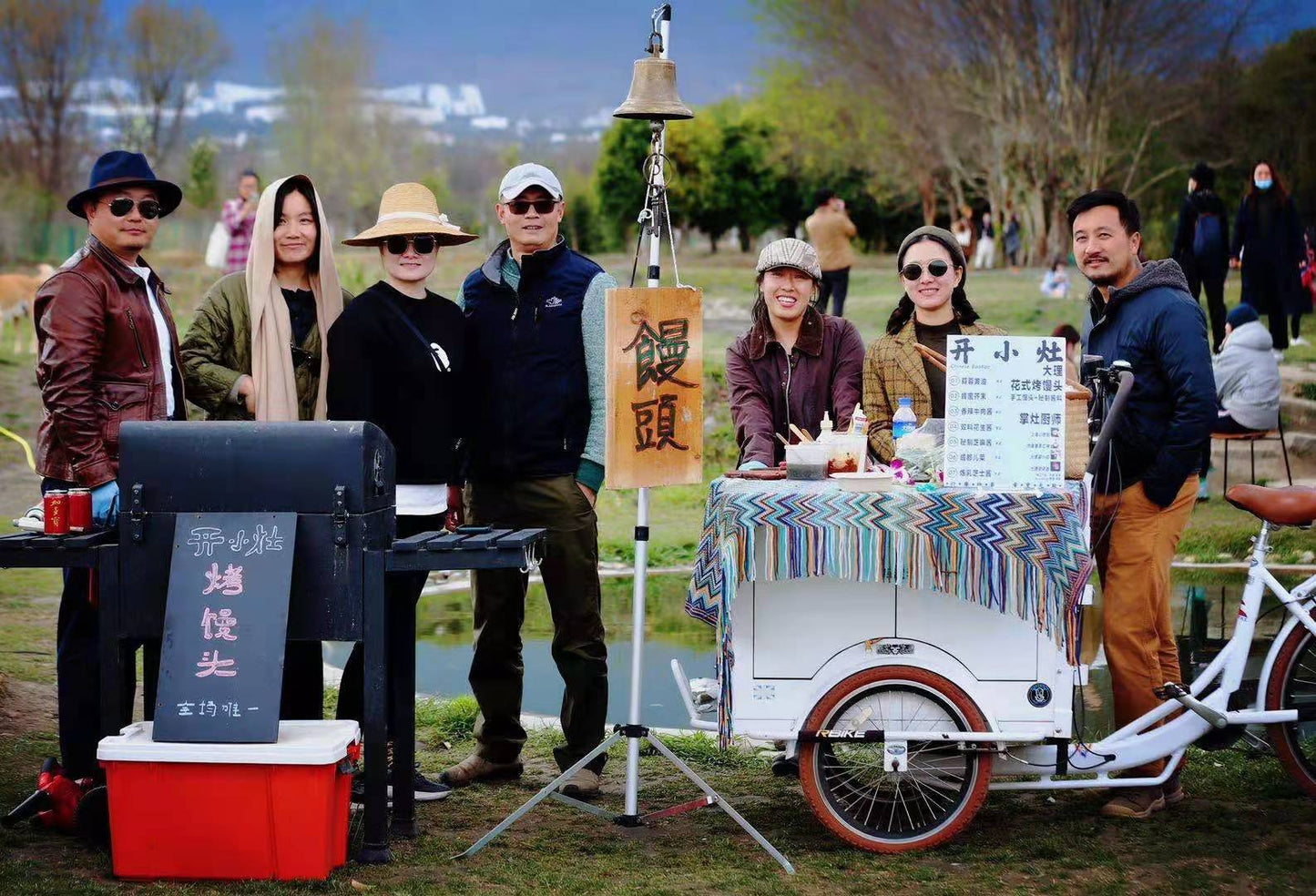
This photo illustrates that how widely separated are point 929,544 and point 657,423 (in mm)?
Answer: 934

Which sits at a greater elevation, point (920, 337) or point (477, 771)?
point (920, 337)

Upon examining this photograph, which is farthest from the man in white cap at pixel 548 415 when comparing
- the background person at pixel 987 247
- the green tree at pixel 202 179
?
the green tree at pixel 202 179

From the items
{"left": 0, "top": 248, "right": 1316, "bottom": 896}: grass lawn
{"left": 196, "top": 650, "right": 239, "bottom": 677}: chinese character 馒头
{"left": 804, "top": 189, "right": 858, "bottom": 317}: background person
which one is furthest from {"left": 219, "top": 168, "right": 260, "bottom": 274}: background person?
{"left": 196, "top": 650, "right": 239, "bottom": 677}: chinese character 馒头

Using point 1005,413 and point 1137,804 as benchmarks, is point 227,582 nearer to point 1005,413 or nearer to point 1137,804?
point 1005,413

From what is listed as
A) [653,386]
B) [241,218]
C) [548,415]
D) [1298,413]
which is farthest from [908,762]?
[241,218]

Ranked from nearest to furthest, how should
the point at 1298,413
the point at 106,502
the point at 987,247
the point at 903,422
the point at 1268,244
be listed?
the point at 106,502 → the point at 903,422 → the point at 1298,413 → the point at 1268,244 → the point at 987,247

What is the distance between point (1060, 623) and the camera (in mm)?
4238

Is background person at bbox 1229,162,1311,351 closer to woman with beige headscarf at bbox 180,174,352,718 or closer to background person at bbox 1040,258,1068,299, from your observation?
background person at bbox 1040,258,1068,299

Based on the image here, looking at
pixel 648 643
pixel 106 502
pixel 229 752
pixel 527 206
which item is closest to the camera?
pixel 229 752

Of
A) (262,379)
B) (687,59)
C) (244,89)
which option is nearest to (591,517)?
(262,379)

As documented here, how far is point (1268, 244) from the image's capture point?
13875 mm

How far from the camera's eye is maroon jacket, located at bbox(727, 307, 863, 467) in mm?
5230

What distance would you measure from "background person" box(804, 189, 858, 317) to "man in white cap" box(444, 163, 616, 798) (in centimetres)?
1177

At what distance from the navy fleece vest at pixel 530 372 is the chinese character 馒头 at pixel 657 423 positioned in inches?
23.7
